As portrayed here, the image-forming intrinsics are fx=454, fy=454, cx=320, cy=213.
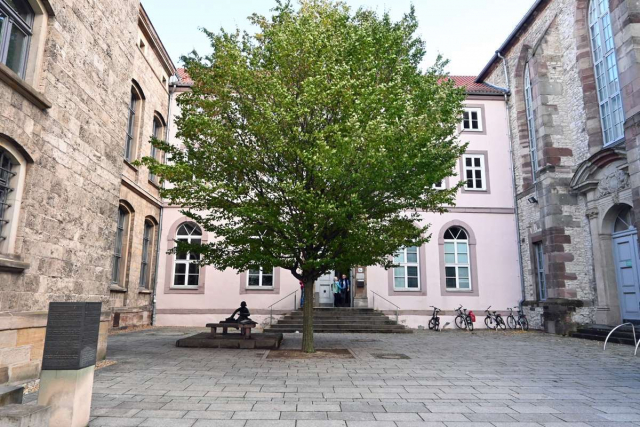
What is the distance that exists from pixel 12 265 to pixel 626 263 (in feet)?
54.3

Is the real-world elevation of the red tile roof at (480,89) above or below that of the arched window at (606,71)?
above

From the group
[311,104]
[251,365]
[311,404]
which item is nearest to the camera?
[311,404]

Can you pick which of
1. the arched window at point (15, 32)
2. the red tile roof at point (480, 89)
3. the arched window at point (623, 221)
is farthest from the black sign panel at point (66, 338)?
the red tile roof at point (480, 89)

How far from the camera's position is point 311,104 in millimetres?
9414

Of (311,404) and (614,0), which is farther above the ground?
(614,0)

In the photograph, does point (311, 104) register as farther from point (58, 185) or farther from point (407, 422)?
point (407, 422)

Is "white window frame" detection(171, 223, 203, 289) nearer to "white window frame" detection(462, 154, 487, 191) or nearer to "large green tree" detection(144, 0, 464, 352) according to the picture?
"large green tree" detection(144, 0, 464, 352)

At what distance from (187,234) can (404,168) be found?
41.6 ft

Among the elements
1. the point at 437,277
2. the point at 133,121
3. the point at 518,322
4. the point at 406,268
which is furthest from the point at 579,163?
the point at 133,121

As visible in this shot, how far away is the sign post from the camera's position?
4.44m

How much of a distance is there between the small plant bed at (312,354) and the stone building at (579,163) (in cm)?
877

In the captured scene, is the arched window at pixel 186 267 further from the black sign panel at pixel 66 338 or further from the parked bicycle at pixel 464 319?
the black sign panel at pixel 66 338

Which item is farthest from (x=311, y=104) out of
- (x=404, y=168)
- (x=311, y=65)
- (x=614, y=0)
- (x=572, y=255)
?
(x=572, y=255)

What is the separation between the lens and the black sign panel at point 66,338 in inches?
180
